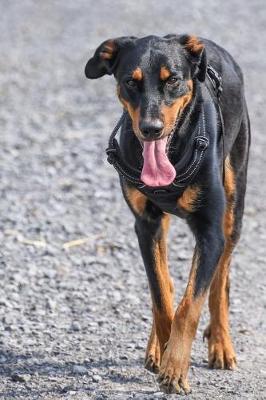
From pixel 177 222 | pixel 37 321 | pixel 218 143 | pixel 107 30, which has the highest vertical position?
pixel 107 30

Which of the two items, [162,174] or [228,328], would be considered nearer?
[162,174]

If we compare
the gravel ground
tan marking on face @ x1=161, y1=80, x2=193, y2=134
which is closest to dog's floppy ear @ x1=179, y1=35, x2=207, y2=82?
tan marking on face @ x1=161, y1=80, x2=193, y2=134

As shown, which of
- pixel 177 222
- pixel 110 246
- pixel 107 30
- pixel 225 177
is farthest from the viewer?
pixel 107 30

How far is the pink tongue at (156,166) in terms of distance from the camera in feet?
18.5

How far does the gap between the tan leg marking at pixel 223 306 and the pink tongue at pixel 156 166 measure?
91cm

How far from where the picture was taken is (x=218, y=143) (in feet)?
20.0

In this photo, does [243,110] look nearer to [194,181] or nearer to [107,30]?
[194,181]

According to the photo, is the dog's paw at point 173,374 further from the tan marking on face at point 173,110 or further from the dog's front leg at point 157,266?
the tan marking on face at point 173,110

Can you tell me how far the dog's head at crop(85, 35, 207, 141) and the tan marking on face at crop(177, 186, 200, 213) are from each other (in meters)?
0.38

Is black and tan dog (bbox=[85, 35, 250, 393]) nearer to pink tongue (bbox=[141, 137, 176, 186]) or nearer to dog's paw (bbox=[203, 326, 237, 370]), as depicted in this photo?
pink tongue (bbox=[141, 137, 176, 186])

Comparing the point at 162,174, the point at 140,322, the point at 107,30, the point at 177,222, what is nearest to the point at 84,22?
the point at 107,30

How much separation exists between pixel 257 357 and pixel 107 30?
38.6 ft

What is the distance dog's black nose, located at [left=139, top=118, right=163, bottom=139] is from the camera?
548 centimetres

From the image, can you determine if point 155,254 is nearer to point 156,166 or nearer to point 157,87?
point 156,166
